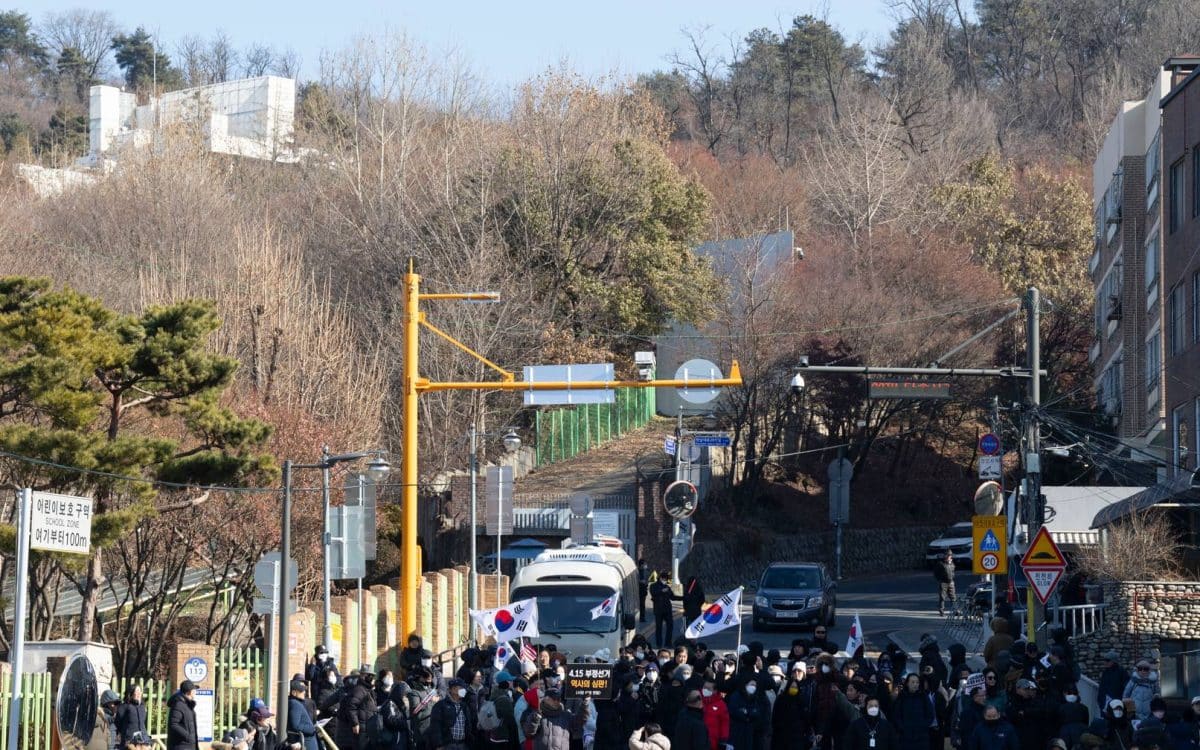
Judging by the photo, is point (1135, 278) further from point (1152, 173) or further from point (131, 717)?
point (131, 717)

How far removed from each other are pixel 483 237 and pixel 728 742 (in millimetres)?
38041

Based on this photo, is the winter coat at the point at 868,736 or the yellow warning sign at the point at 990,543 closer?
the winter coat at the point at 868,736

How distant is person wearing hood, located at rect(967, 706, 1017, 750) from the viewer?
59.9 feet

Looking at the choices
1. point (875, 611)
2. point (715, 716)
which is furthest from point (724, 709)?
point (875, 611)

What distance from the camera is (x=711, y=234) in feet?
248

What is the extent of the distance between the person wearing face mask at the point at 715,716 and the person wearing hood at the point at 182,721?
6.09m

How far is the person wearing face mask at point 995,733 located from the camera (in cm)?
1825

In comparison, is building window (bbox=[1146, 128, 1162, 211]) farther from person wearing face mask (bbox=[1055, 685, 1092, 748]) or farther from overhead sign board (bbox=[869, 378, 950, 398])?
person wearing face mask (bbox=[1055, 685, 1092, 748])

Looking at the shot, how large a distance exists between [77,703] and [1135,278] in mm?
35882

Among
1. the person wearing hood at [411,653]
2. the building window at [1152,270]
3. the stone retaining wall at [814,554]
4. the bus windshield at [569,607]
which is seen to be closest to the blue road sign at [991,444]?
the bus windshield at [569,607]

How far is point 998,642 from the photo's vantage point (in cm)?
2694

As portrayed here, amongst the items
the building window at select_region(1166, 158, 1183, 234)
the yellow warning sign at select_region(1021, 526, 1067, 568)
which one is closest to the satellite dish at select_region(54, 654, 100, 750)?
the yellow warning sign at select_region(1021, 526, 1067, 568)

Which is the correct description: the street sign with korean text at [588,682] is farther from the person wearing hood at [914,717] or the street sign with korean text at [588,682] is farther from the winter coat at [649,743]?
the winter coat at [649,743]

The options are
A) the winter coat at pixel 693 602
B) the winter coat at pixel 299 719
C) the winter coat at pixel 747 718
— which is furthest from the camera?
the winter coat at pixel 693 602
